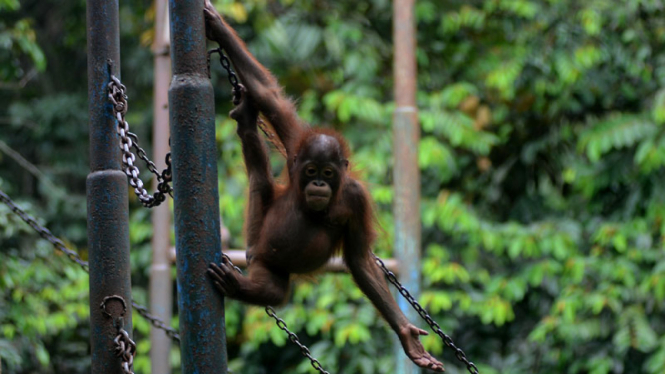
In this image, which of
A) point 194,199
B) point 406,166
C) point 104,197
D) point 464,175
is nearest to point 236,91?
point 104,197

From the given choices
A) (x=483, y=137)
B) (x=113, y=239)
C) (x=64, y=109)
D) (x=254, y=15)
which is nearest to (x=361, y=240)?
(x=113, y=239)

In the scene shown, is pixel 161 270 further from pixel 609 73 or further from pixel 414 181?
pixel 609 73

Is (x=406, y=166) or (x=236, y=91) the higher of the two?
(x=236, y=91)

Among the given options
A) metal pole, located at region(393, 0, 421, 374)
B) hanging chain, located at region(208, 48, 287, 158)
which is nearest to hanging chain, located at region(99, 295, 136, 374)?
hanging chain, located at region(208, 48, 287, 158)

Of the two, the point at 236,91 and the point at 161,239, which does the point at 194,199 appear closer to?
the point at 236,91

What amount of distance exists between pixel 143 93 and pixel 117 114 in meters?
5.45

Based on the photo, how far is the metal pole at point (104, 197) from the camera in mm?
2490

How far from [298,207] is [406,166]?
1.89 meters

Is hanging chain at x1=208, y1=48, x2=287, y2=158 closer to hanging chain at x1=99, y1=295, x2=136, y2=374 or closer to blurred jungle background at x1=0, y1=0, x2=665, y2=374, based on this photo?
hanging chain at x1=99, y1=295, x2=136, y2=374

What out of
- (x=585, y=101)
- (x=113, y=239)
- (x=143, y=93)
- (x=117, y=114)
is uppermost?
(x=143, y=93)

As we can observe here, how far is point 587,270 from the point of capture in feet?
19.7

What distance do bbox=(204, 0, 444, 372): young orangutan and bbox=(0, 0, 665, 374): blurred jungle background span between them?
88.5 inches

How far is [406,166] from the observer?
15.8ft

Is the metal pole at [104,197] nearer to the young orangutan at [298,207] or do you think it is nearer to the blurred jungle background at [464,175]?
the young orangutan at [298,207]
